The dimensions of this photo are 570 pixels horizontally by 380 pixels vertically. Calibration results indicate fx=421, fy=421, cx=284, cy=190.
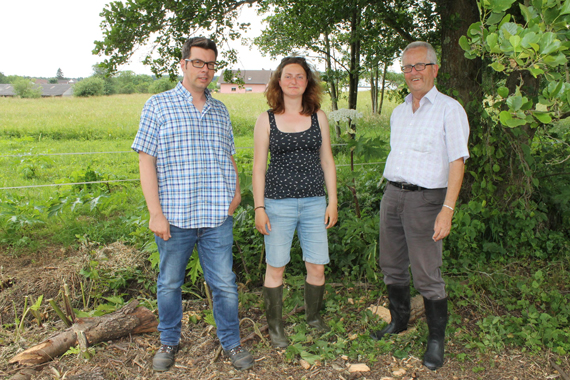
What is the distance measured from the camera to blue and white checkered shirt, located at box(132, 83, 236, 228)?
2592 millimetres

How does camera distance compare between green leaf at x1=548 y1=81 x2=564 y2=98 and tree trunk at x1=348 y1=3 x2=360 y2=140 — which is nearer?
green leaf at x1=548 y1=81 x2=564 y2=98

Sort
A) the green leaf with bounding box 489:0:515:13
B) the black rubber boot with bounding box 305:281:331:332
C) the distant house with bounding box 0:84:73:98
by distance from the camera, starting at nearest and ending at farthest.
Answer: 1. the green leaf with bounding box 489:0:515:13
2. the black rubber boot with bounding box 305:281:331:332
3. the distant house with bounding box 0:84:73:98

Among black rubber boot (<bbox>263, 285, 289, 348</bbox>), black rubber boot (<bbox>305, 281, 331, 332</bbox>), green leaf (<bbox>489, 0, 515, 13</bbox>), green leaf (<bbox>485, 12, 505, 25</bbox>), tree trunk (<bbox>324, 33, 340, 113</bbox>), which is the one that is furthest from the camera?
tree trunk (<bbox>324, 33, 340, 113</bbox>)

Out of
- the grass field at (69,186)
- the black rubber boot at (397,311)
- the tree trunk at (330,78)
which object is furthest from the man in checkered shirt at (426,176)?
the tree trunk at (330,78)

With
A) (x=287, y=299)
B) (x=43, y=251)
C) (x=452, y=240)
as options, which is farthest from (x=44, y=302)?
(x=452, y=240)

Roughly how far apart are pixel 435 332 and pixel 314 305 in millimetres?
913

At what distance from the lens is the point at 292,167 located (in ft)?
9.55

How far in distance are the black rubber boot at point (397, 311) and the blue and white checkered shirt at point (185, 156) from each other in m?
1.47

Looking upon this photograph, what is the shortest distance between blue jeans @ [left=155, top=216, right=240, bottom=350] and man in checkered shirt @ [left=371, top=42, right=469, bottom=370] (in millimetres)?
1183

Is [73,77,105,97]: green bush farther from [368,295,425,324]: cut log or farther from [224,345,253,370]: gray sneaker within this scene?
[224,345,253,370]: gray sneaker

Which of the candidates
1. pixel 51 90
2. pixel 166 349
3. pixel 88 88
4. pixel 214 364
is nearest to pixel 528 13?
pixel 214 364

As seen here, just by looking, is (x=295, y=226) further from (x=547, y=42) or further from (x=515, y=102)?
(x=547, y=42)

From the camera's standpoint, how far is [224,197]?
277cm

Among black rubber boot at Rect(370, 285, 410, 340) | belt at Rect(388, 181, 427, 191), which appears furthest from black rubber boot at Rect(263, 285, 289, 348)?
belt at Rect(388, 181, 427, 191)
